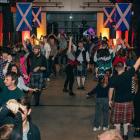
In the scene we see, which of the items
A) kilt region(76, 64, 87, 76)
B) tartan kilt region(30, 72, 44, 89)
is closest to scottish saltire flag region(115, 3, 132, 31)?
kilt region(76, 64, 87, 76)

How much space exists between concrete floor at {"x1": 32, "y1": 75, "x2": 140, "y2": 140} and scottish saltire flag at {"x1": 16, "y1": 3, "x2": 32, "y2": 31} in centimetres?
235

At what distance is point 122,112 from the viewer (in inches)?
411

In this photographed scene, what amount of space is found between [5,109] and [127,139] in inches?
234

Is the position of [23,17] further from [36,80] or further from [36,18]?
[36,18]

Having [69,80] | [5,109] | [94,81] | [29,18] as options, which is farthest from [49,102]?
[5,109]

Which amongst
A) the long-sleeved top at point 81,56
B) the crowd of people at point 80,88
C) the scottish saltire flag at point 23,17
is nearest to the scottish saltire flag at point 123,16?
the crowd of people at point 80,88

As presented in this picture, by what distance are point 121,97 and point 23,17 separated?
7534mm

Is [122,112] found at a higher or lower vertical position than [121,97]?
lower

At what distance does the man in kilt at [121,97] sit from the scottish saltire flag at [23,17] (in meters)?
6.93

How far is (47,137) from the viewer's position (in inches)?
445

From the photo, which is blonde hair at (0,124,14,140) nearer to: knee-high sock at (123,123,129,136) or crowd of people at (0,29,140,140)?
crowd of people at (0,29,140,140)

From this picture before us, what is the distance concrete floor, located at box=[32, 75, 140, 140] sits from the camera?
11609mm

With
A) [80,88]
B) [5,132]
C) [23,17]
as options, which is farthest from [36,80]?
[5,132]

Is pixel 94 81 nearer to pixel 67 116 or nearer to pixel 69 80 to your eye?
pixel 69 80
